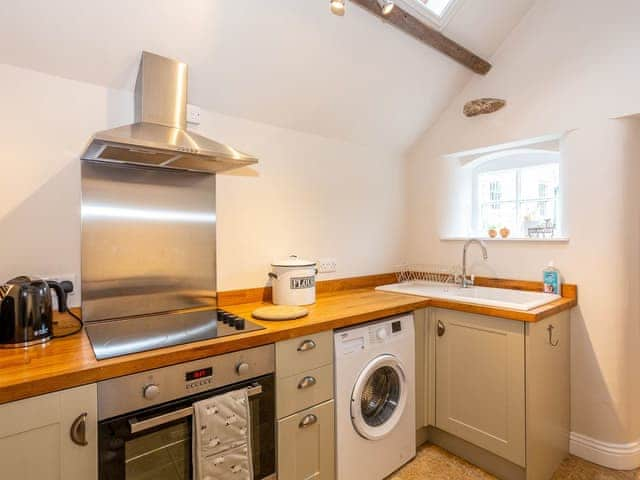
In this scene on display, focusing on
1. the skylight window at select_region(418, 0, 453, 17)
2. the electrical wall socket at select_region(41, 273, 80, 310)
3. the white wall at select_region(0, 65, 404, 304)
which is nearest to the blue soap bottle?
the white wall at select_region(0, 65, 404, 304)

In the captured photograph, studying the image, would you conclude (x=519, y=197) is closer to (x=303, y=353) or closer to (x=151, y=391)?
(x=303, y=353)

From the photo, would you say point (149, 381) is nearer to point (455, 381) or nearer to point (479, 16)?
point (455, 381)

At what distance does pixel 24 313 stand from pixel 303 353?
3.37ft

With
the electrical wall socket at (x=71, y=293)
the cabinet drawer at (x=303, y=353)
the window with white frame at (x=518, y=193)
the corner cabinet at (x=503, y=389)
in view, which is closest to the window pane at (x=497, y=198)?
the window with white frame at (x=518, y=193)

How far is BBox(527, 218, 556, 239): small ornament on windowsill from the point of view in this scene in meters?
2.45

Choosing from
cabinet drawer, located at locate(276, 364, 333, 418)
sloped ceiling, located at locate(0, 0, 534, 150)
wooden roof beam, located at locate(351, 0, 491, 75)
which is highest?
wooden roof beam, located at locate(351, 0, 491, 75)

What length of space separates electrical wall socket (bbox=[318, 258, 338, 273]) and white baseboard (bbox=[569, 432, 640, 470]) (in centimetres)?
179

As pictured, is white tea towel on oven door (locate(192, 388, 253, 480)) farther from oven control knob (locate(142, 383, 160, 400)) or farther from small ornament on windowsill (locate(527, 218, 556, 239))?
small ornament on windowsill (locate(527, 218, 556, 239))

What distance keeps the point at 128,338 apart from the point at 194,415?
1.31 feet

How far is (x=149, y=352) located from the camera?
1.19 meters

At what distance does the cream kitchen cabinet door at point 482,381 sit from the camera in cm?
180

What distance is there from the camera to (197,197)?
6.31 ft

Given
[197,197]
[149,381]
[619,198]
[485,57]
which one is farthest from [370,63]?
[149,381]

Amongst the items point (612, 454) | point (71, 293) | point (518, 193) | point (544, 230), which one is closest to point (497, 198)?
point (518, 193)
